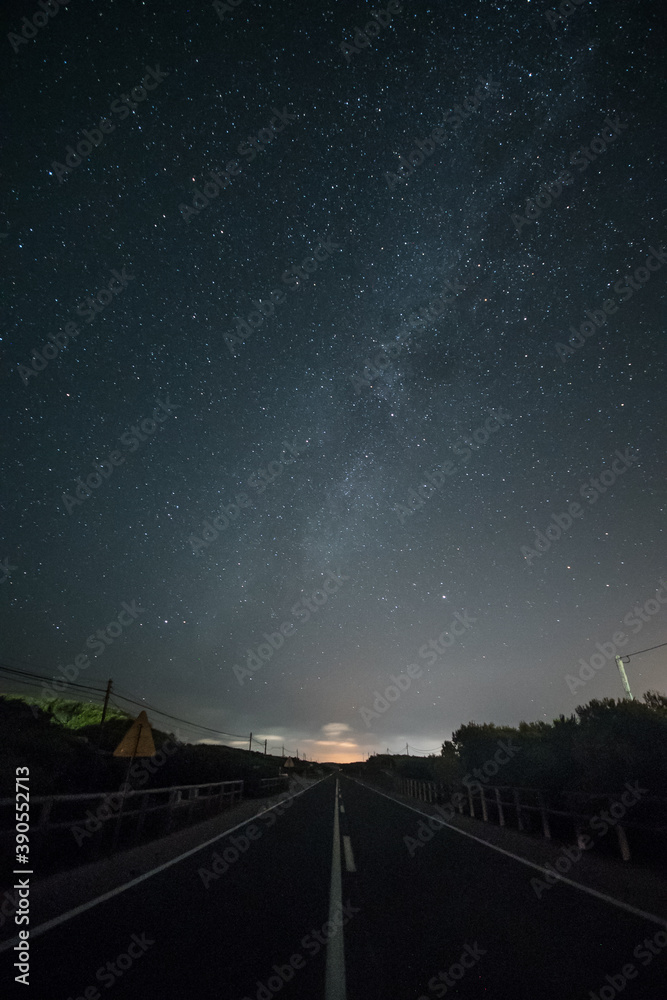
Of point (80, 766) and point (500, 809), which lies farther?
point (80, 766)

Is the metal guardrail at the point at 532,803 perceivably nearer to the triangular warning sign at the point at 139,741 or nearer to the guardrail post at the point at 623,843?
the guardrail post at the point at 623,843

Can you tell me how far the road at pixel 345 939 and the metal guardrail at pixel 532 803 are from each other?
7.61 ft

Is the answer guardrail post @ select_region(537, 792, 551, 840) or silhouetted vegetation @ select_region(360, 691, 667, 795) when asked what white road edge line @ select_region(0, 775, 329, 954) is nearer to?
guardrail post @ select_region(537, 792, 551, 840)

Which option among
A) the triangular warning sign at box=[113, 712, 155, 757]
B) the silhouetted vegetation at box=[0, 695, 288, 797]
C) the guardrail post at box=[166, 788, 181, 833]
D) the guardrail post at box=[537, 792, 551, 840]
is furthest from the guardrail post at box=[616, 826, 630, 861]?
the silhouetted vegetation at box=[0, 695, 288, 797]

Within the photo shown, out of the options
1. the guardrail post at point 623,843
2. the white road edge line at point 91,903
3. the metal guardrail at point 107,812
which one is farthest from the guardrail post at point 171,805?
A: the guardrail post at point 623,843

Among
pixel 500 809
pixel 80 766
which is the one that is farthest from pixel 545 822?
pixel 80 766

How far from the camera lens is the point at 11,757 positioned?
12.1 m

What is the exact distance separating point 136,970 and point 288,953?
117 cm

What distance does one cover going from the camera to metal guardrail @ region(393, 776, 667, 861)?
7.89 metres

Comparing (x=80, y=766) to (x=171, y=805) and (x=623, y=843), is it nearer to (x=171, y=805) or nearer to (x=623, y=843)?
(x=171, y=805)

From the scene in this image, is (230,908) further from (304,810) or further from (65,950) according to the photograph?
(304,810)

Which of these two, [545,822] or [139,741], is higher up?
[139,741]

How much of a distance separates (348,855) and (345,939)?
4.56 m

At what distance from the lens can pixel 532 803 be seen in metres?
12.1
